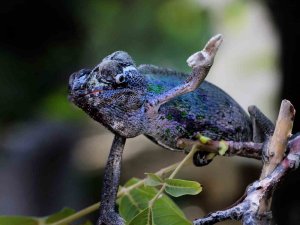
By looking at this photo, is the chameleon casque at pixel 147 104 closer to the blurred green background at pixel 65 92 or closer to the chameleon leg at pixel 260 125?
the chameleon leg at pixel 260 125

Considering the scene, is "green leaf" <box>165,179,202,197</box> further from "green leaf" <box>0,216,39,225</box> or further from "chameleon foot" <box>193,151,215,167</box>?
"green leaf" <box>0,216,39,225</box>

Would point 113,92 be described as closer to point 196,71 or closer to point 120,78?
point 120,78

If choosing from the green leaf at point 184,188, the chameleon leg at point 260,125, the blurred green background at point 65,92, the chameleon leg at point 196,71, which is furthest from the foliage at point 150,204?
the blurred green background at point 65,92

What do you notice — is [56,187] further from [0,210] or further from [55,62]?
[55,62]

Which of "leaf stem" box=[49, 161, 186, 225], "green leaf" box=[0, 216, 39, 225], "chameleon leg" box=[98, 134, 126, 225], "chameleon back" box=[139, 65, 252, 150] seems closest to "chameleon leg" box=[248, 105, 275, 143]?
"chameleon back" box=[139, 65, 252, 150]

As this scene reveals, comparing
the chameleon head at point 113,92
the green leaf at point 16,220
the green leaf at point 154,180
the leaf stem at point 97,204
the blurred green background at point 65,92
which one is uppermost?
the chameleon head at point 113,92

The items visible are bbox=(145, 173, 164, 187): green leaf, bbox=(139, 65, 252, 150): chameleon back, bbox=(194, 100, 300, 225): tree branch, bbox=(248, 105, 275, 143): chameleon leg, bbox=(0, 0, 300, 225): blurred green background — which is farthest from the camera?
bbox=(0, 0, 300, 225): blurred green background
